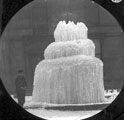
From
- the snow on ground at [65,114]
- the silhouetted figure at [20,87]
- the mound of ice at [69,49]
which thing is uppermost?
the mound of ice at [69,49]

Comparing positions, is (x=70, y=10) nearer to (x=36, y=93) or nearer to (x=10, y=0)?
(x=10, y=0)

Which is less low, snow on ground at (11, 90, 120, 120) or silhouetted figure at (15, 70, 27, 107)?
silhouetted figure at (15, 70, 27, 107)

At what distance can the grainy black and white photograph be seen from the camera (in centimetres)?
211

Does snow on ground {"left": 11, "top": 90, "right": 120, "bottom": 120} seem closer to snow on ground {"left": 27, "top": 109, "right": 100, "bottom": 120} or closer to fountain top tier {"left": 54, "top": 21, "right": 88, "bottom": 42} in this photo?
snow on ground {"left": 27, "top": 109, "right": 100, "bottom": 120}

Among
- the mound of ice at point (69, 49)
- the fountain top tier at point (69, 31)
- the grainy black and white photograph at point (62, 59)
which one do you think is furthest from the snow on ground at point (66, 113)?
the fountain top tier at point (69, 31)

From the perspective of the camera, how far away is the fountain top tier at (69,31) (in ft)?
7.01

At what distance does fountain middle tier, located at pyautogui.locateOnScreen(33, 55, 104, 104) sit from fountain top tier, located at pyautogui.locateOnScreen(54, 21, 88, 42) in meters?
0.14

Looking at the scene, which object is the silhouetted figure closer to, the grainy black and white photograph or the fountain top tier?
the grainy black and white photograph

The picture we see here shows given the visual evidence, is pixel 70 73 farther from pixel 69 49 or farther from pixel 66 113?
pixel 66 113

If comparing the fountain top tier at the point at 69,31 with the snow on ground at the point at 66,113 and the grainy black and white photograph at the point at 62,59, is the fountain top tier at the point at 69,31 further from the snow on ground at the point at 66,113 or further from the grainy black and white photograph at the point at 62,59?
the snow on ground at the point at 66,113

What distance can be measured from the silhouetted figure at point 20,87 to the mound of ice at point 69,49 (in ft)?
0.70

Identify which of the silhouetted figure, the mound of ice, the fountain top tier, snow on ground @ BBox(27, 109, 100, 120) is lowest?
snow on ground @ BBox(27, 109, 100, 120)

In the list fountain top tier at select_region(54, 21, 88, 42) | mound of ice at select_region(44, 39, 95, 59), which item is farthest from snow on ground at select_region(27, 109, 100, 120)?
fountain top tier at select_region(54, 21, 88, 42)

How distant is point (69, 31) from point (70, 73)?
286 millimetres
